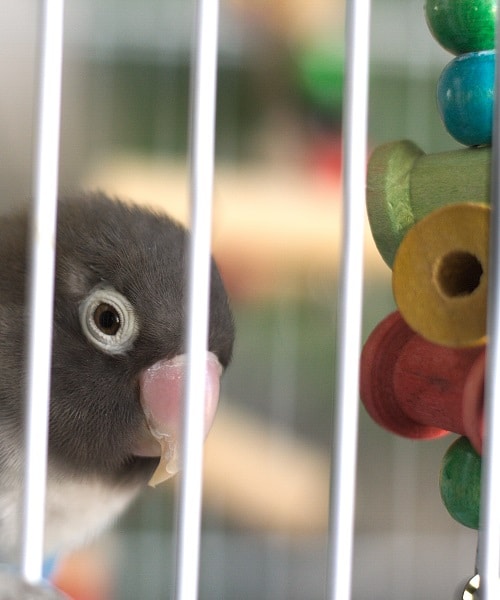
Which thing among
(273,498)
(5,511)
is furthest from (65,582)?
(5,511)

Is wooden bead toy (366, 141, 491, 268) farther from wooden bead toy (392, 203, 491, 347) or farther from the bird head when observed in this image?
the bird head

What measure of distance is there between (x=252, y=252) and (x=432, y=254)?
86 centimetres

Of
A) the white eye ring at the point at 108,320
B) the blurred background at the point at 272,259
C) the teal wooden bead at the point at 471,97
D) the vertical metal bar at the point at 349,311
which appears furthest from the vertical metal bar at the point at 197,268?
the blurred background at the point at 272,259

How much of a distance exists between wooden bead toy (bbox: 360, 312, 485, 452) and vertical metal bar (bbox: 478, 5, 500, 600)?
0.15ft

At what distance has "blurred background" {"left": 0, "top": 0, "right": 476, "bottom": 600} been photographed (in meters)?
1.26

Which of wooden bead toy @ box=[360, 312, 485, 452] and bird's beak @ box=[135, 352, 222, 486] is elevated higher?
wooden bead toy @ box=[360, 312, 485, 452]

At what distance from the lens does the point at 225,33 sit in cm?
133

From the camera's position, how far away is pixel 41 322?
13.1 inches

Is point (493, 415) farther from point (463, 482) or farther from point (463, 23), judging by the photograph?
point (463, 23)

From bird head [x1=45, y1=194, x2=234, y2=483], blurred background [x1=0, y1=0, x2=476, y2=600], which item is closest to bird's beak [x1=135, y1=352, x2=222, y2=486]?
bird head [x1=45, y1=194, x2=234, y2=483]

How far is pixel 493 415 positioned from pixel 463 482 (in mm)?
110

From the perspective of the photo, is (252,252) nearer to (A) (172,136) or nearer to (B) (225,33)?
(A) (172,136)

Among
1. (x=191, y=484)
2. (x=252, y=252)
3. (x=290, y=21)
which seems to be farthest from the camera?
(x=290, y=21)

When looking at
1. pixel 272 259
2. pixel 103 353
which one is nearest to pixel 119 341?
pixel 103 353
